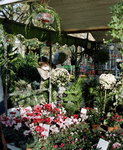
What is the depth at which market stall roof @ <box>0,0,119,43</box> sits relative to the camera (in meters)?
3.75

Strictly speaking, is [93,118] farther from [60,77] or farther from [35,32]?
[35,32]

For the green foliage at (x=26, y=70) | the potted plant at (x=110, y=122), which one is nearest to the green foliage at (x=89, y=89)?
the potted plant at (x=110, y=122)

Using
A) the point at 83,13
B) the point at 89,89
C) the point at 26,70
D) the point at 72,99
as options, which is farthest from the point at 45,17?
the point at 26,70

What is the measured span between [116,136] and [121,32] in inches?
63.5

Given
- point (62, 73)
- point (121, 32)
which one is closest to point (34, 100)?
point (62, 73)

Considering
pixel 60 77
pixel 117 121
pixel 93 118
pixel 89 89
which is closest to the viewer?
pixel 117 121

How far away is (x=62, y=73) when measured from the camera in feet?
12.8

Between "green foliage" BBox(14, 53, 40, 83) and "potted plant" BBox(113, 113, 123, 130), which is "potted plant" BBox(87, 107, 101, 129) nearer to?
"potted plant" BBox(113, 113, 123, 130)

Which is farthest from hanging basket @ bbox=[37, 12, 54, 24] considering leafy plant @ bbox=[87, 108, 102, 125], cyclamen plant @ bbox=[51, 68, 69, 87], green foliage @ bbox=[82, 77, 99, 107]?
green foliage @ bbox=[82, 77, 99, 107]

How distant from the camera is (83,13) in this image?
4.14 m

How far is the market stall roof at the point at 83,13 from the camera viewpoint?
12.3 feet

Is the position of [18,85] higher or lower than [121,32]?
lower

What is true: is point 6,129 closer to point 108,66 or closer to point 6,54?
point 6,54

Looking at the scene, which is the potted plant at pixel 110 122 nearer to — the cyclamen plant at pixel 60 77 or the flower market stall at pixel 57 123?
the flower market stall at pixel 57 123
